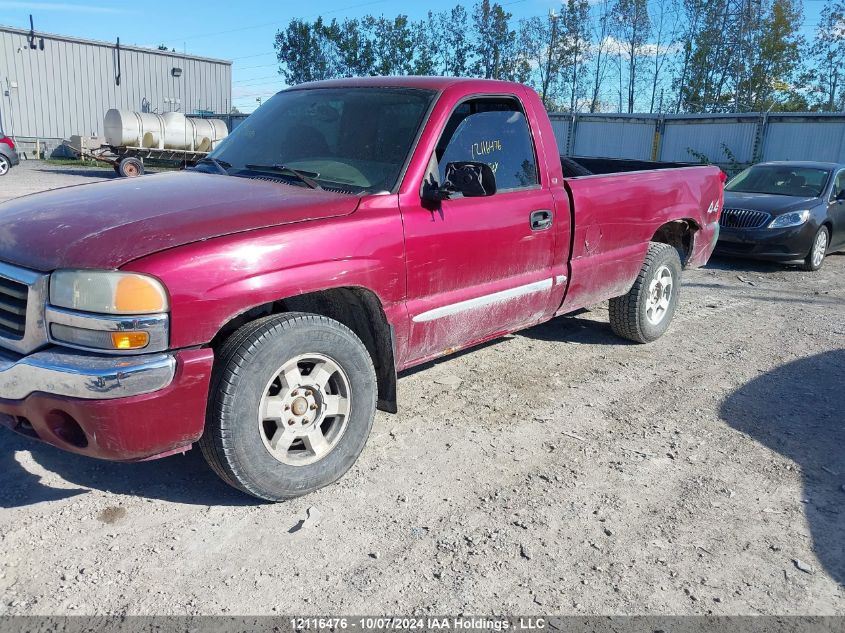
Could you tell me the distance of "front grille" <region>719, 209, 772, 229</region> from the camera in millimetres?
9859

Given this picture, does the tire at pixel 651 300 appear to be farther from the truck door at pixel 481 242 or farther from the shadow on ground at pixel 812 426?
A: the truck door at pixel 481 242

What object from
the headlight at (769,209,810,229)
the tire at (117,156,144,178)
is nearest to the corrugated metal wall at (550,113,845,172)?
the headlight at (769,209,810,229)

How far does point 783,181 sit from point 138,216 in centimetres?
1063

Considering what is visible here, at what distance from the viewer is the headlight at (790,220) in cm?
973

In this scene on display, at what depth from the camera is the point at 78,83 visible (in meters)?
34.0

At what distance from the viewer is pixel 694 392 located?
4871mm

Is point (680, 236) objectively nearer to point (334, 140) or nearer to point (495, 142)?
point (495, 142)

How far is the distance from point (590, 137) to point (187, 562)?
24164mm

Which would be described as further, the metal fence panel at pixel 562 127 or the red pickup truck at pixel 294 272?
the metal fence panel at pixel 562 127

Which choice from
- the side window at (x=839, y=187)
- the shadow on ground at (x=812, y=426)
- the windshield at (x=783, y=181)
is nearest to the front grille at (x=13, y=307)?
the shadow on ground at (x=812, y=426)

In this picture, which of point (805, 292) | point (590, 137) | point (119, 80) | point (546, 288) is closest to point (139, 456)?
A: point (546, 288)

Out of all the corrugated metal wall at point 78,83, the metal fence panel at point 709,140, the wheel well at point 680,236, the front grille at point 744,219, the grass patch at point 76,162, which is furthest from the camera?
the corrugated metal wall at point 78,83

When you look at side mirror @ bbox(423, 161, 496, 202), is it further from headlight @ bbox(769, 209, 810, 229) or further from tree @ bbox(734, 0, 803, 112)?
tree @ bbox(734, 0, 803, 112)

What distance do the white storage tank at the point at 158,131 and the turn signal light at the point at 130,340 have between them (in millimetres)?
21388
